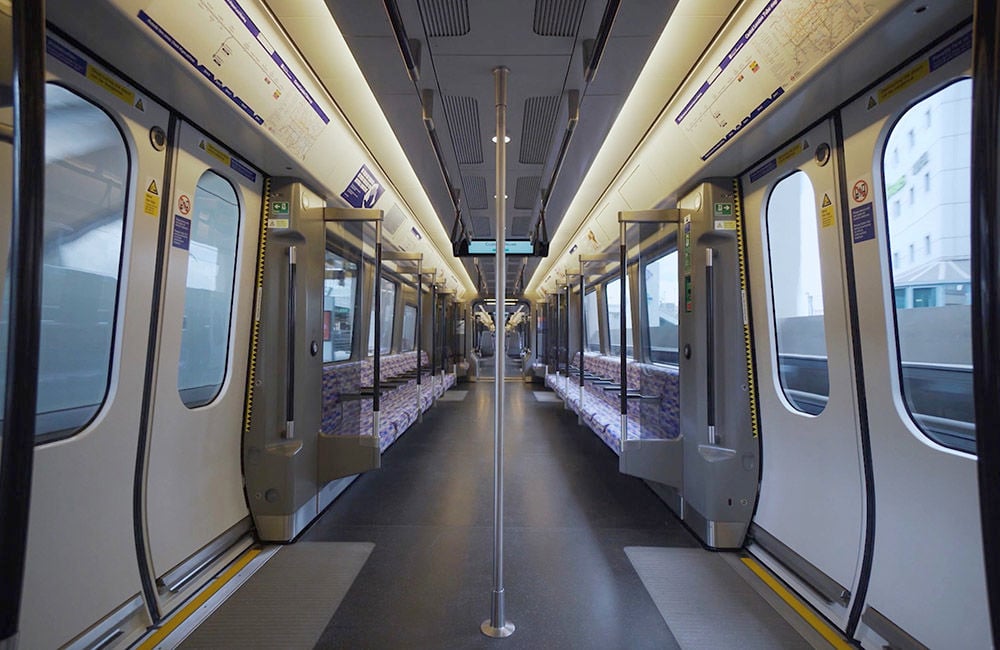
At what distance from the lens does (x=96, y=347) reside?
2.05 m

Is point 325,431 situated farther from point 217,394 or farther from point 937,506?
point 937,506

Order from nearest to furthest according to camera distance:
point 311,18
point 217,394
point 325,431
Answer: point 311,18 < point 217,394 < point 325,431

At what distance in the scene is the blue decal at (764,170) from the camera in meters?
2.75

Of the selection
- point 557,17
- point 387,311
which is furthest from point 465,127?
point 387,311

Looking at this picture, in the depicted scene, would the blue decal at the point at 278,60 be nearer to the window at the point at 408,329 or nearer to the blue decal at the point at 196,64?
the blue decal at the point at 196,64

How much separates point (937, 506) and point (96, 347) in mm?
3758

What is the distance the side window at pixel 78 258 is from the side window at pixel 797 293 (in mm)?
3641

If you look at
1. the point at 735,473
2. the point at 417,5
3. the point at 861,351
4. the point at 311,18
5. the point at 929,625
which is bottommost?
the point at 929,625

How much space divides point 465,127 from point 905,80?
101 inches

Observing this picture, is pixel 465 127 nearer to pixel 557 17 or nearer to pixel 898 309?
pixel 557 17

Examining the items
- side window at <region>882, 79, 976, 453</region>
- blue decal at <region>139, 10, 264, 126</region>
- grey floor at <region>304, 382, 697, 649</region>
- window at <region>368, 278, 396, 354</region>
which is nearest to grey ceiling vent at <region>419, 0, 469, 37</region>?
blue decal at <region>139, 10, 264, 126</region>

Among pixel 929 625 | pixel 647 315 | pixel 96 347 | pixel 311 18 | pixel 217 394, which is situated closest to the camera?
pixel 929 625

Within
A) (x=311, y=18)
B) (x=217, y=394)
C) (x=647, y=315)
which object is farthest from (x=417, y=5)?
(x=647, y=315)

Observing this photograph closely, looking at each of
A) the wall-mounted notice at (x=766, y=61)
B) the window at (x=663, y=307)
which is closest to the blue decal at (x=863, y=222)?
the wall-mounted notice at (x=766, y=61)
